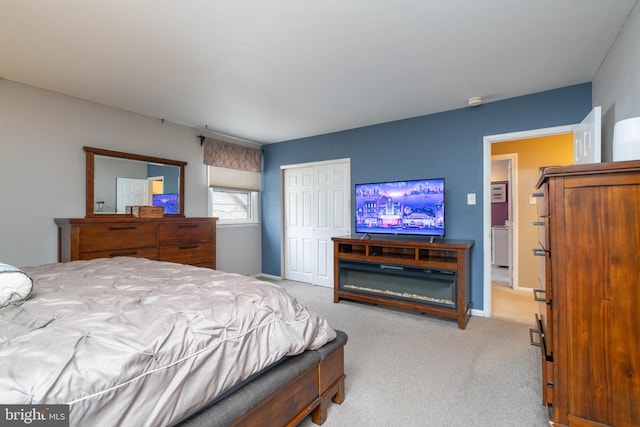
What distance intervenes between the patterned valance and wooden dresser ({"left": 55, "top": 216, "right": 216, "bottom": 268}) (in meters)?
1.04

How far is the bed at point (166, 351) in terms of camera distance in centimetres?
79

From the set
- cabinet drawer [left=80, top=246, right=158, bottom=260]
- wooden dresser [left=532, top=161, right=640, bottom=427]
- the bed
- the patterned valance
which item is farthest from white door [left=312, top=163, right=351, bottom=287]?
wooden dresser [left=532, top=161, right=640, bottom=427]

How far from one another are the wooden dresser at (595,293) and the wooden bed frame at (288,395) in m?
1.05

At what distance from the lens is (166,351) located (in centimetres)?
97

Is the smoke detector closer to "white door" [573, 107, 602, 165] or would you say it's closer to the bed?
"white door" [573, 107, 602, 165]

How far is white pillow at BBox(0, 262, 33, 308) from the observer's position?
1.20 m

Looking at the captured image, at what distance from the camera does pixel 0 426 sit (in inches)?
27.8

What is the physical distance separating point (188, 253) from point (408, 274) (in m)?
2.66

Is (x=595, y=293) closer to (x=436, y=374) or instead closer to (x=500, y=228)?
(x=436, y=374)

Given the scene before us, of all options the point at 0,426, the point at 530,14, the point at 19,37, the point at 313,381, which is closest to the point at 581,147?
the point at 530,14

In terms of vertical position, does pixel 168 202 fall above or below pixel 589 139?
below

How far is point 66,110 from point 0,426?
339 cm

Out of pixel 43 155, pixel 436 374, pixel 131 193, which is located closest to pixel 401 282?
pixel 436 374

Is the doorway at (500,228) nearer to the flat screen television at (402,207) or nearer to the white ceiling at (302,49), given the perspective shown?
the flat screen television at (402,207)
